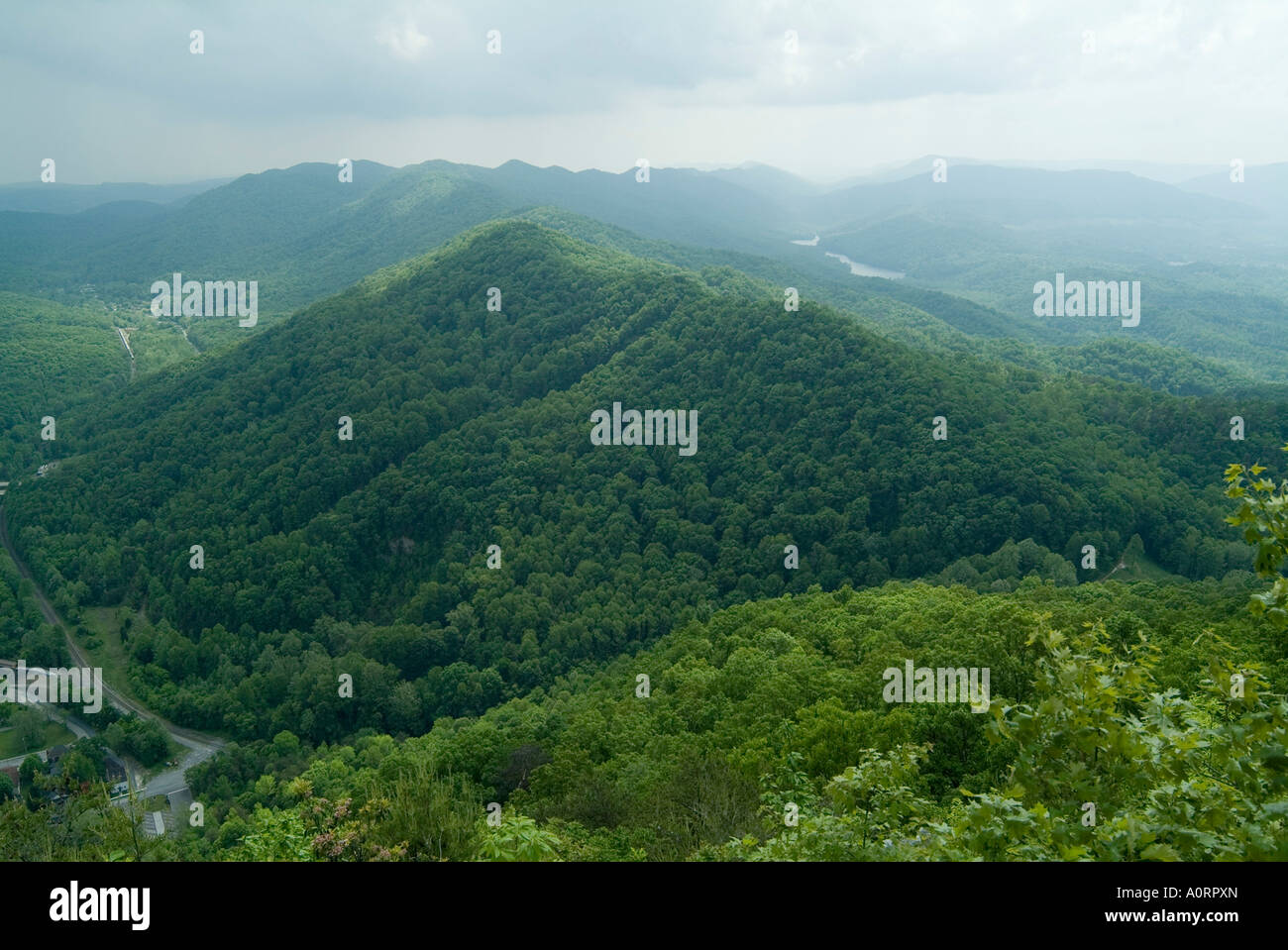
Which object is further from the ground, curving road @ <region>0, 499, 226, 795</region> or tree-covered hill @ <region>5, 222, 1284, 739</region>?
tree-covered hill @ <region>5, 222, 1284, 739</region>

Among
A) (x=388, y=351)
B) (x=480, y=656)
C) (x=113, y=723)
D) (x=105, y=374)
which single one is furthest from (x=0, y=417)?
(x=480, y=656)

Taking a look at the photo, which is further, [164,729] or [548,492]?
[548,492]

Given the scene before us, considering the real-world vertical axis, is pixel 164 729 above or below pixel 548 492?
below

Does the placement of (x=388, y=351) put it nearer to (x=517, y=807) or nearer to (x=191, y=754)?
(x=191, y=754)

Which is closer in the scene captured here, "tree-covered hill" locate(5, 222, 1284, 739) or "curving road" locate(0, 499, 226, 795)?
"curving road" locate(0, 499, 226, 795)
